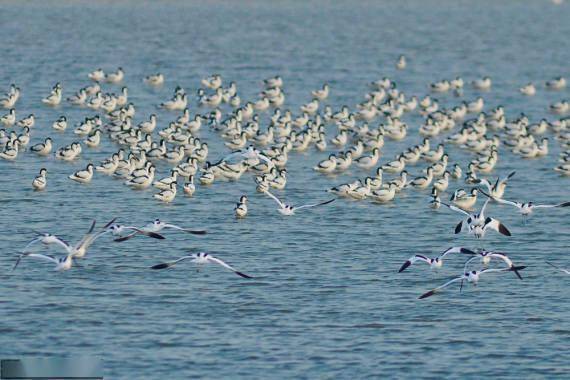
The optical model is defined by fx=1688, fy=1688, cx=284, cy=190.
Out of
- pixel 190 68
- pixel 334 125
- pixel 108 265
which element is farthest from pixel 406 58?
pixel 108 265

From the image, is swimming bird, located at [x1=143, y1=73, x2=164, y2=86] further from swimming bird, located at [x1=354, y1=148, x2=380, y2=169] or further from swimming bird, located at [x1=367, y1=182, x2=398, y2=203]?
swimming bird, located at [x1=367, y1=182, x2=398, y2=203]

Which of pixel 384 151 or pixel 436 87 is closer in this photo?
pixel 384 151

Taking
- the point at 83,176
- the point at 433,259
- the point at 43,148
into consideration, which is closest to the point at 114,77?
the point at 43,148

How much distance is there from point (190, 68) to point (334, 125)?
24.9 metres

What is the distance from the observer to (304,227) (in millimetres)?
45469

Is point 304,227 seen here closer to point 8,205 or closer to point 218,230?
point 218,230

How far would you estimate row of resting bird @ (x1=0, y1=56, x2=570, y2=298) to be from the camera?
5000cm

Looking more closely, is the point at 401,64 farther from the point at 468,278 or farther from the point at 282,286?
the point at 468,278

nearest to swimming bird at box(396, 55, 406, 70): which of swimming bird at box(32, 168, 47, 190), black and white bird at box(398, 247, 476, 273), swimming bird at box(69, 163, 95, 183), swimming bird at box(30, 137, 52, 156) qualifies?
swimming bird at box(30, 137, 52, 156)

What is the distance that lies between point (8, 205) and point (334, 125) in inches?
880

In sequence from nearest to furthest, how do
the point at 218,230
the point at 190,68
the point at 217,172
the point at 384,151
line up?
1. the point at 218,230
2. the point at 217,172
3. the point at 384,151
4. the point at 190,68

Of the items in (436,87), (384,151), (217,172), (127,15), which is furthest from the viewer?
(127,15)

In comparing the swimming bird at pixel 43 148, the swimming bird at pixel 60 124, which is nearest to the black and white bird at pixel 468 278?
the swimming bird at pixel 43 148

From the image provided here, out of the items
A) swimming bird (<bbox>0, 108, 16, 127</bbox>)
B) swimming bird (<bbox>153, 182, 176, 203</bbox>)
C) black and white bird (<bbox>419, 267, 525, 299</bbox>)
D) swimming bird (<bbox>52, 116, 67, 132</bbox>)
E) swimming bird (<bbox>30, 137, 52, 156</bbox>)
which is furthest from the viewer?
swimming bird (<bbox>0, 108, 16, 127</bbox>)
